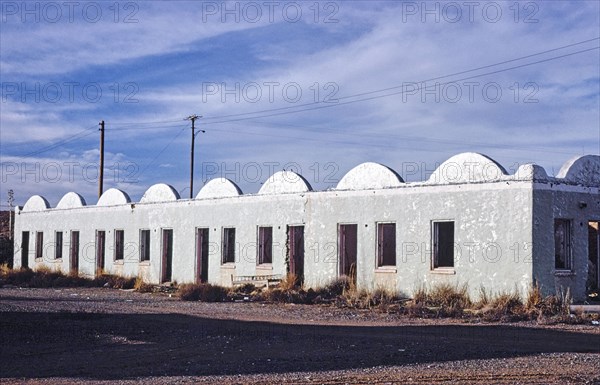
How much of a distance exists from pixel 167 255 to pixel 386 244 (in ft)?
33.5

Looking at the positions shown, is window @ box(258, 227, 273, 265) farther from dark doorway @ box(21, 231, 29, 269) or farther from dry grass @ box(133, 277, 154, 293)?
dark doorway @ box(21, 231, 29, 269)

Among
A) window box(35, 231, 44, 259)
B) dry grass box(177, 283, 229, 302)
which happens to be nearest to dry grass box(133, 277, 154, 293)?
dry grass box(177, 283, 229, 302)

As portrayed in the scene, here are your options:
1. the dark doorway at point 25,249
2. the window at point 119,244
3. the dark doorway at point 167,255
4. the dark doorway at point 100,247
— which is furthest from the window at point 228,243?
the dark doorway at point 25,249

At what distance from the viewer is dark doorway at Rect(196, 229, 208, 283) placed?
27.8 meters

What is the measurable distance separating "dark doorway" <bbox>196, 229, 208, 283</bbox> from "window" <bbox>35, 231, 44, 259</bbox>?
45.9 ft

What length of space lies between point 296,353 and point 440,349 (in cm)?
234

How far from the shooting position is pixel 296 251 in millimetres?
24578

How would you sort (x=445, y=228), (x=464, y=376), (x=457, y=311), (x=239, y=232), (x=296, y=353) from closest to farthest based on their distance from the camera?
1. (x=464, y=376)
2. (x=296, y=353)
3. (x=457, y=311)
4. (x=445, y=228)
5. (x=239, y=232)

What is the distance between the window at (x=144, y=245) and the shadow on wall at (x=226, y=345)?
46.6 feet

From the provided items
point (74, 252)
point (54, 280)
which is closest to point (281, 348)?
point (54, 280)

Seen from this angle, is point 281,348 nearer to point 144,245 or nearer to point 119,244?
point 144,245

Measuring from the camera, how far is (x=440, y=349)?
1222 centimetres

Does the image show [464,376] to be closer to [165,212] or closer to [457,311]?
[457,311]

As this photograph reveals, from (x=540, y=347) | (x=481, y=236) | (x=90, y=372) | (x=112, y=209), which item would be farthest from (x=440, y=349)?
(x=112, y=209)
